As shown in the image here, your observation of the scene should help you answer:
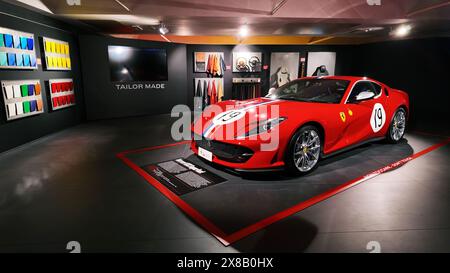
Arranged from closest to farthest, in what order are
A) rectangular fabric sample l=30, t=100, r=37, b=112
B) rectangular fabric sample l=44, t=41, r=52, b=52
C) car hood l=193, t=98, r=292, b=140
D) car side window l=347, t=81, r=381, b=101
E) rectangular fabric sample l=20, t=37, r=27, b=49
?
car hood l=193, t=98, r=292, b=140 < car side window l=347, t=81, r=381, b=101 < rectangular fabric sample l=20, t=37, r=27, b=49 < rectangular fabric sample l=30, t=100, r=37, b=112 < rectangular fabric sample l=44, t=41, r=52, b=52

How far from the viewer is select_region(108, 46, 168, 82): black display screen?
782cm

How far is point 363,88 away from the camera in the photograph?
4266 millimetres

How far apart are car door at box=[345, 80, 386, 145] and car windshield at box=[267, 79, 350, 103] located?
7.1 inches

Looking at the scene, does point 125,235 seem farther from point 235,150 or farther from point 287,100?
point 287,100

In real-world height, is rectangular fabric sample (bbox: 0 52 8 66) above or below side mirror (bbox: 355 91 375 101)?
above

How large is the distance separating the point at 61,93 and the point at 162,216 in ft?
17.1

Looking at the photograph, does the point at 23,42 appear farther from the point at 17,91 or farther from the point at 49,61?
the point at 17,91

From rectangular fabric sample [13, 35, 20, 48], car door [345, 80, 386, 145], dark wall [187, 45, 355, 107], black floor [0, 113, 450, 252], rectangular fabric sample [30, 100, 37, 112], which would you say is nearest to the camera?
black floor [0, 113, 450, 252]

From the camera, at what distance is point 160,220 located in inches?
94.1

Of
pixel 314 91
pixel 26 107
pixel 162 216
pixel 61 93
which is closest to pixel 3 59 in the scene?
pixel 26 107

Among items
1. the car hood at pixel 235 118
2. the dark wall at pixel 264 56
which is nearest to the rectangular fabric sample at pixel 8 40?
the car hood at pixel 235 118

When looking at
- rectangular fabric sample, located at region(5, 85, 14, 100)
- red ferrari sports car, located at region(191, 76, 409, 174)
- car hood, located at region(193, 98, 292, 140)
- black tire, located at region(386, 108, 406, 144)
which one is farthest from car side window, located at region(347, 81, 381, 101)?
rectangular fabric sample, located at region(5, 85, 14, 100)

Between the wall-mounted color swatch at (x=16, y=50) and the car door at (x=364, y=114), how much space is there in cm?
546

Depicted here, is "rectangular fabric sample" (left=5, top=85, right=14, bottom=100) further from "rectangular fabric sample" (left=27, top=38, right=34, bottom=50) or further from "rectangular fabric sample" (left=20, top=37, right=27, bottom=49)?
"rectangular fabric sample" (left=27, top=38, right=34, bottom=50)
